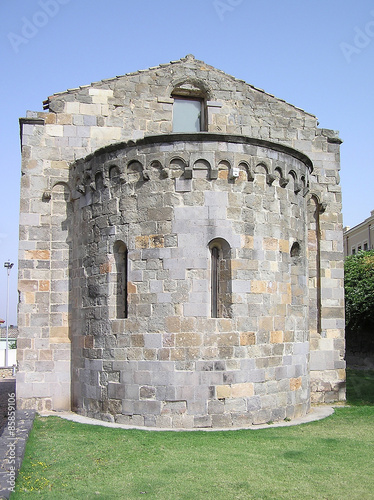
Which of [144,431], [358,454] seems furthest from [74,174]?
[358,454]

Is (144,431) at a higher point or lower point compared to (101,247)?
lower

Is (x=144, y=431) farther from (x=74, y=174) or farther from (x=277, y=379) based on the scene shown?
(x=74, y=174)

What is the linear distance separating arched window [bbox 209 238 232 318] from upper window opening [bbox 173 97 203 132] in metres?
3.78

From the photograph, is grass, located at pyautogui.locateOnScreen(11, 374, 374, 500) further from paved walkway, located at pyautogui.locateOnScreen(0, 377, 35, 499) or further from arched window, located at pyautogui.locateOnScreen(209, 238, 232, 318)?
arched window, located at pyautogui.locateOnScreen(209, 238, 232, 318)

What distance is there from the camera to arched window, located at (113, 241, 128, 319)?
10281mm

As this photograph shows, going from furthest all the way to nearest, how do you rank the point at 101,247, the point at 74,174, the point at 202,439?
the point at 74,174, the point at 101,247, the point at 202,439

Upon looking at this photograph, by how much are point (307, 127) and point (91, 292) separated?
644 centimetres

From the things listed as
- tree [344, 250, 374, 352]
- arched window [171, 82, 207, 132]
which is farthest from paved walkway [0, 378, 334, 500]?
tree [344, 250, 374, 352]

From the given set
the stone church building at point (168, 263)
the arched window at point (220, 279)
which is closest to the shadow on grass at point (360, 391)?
the stone church building at point (168, 263)

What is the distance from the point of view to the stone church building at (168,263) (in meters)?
9.67

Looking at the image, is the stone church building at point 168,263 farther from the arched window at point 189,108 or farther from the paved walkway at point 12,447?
the paved walkway at point 12,447

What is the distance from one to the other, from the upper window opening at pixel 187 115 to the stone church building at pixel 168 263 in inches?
1.0

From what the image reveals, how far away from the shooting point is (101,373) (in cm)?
1024

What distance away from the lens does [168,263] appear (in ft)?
32.1
